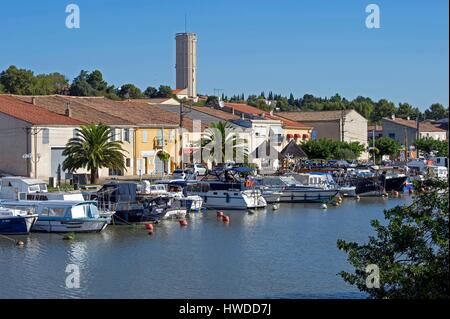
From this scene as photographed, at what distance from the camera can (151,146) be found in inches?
2675

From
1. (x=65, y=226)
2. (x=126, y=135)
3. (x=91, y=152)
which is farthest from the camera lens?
(x=126, y=135)

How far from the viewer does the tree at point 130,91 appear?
4870 inches

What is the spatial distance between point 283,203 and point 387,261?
36.7 metres

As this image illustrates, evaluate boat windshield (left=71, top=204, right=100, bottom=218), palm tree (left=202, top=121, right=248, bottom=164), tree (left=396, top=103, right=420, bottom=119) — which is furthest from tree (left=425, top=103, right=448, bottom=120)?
boat windshield (left=71, top=204, right=100, bottom=218)

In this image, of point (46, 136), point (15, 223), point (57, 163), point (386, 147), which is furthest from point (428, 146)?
point (15, 223)

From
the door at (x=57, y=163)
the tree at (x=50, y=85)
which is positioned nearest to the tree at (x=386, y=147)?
the tree at (x=50, y=85)

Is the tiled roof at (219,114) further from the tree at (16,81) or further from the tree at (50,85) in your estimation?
the tree at (16,81)

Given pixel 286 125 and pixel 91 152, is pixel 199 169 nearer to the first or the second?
pixel 91 152

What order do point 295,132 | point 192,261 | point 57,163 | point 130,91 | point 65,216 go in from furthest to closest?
1. point 130,91
2. point 295,132
3. point 57,163
4. point 65,216
5. point 192,261

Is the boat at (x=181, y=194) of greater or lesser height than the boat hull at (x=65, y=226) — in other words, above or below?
above

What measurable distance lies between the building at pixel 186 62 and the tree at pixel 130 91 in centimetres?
3183

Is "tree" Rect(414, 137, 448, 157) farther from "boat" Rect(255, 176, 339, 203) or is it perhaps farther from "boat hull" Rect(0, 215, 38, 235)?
"boat hull" Rect(0, 215, 38, 235)

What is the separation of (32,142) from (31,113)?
3519mm

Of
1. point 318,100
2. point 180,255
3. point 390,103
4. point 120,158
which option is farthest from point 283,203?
point 318,100
